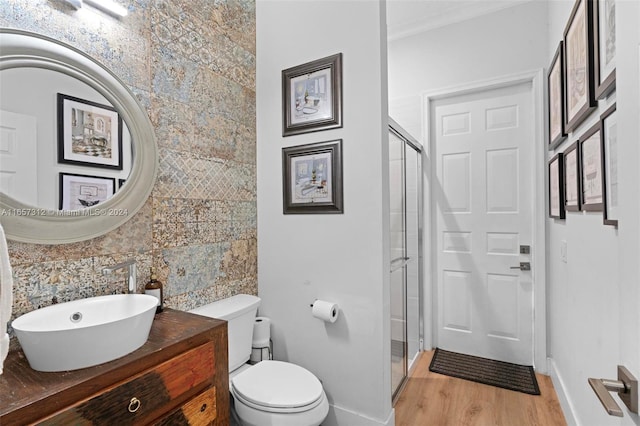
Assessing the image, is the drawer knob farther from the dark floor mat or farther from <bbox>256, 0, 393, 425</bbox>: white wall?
the dark floor mat

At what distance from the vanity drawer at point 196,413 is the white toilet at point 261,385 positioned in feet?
0.80

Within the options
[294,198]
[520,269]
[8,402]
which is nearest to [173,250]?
[294,198]

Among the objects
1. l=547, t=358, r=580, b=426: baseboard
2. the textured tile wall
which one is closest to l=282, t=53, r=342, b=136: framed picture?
the textured tile wall

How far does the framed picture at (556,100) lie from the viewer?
6.25ft

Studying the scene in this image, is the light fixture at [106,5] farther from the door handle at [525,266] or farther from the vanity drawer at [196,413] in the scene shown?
the door handle at [525,266]

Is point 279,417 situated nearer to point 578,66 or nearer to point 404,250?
point 404,250

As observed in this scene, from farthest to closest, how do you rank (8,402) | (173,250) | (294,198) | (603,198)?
1. (294,198)
2. (173,250)
3. (603,198)
4. (8,402)

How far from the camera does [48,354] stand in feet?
2.94

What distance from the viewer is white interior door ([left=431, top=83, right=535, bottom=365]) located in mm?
2537

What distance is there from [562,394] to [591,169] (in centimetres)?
145

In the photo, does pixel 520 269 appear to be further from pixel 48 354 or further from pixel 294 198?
pixel 48 354

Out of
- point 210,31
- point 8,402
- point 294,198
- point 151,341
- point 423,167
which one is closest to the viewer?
point 8,402

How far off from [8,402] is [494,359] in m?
2.93

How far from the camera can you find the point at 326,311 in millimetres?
1775
